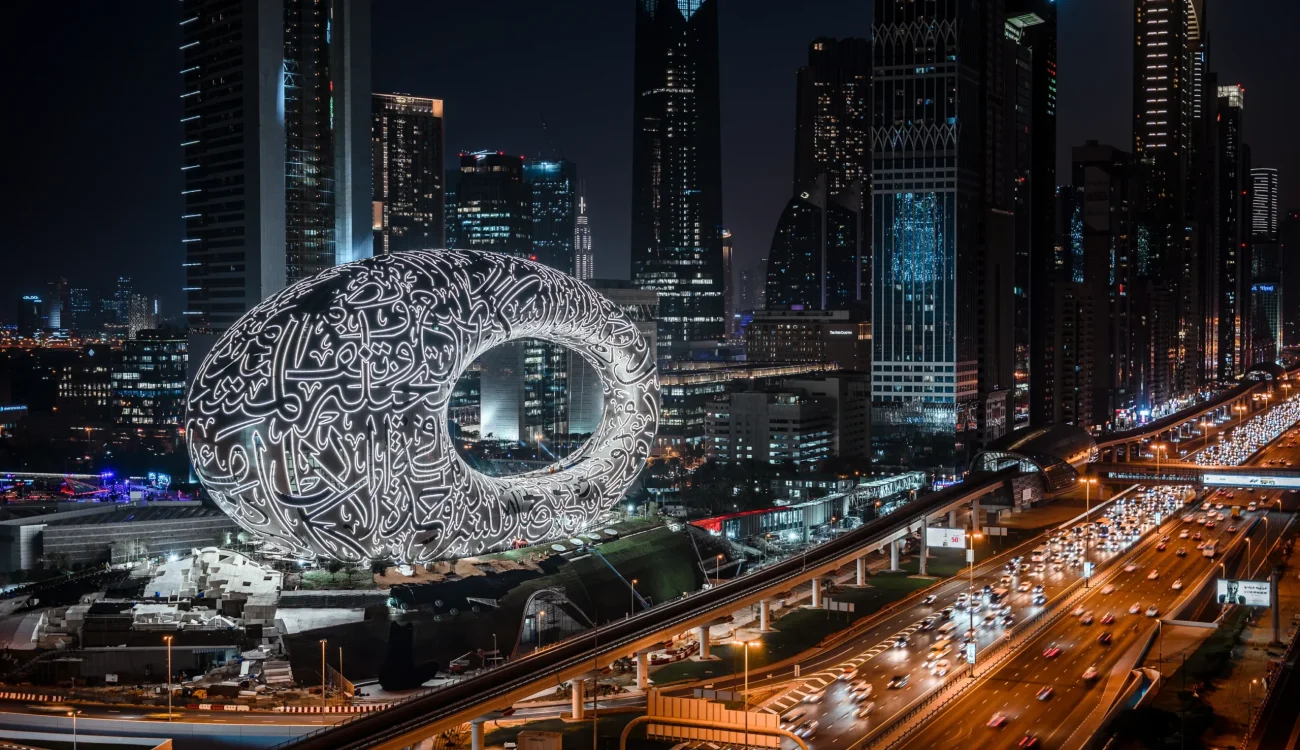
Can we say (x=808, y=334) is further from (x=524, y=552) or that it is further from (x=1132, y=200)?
(x=524, y=552)

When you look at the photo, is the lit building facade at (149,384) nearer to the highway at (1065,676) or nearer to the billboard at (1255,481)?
the billboard at (1255,481)

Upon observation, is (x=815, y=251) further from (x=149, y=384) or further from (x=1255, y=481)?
(x=1255, y=481)

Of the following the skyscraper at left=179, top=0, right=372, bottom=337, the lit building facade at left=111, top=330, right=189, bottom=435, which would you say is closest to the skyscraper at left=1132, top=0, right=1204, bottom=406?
the skyscraper at left=179, top=0, right=372, bottom=337

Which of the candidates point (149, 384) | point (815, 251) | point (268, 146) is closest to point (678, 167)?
point (815, 251)

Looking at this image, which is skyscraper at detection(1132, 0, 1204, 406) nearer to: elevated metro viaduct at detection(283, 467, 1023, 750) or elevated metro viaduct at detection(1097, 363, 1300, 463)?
elevated metro viaduct at detection(1097, 363, 1300, 463)

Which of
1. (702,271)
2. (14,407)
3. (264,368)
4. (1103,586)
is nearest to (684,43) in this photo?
(702,271)

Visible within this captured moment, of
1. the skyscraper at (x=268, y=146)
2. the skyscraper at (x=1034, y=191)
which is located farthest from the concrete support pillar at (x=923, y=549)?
the skyscraper at (x=1034, y=191)
